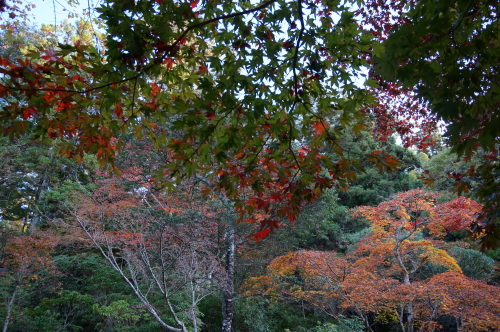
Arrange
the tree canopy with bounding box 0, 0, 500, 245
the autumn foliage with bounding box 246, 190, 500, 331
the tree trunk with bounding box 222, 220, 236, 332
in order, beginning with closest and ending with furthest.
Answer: the tree canopy with bounding box 0, 0, 500, 245, the autumn foliage with bounding box 246, 190, 500, 331, the tree trunk with bounding box 222, 220, 236, 332

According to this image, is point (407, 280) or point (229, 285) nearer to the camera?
point (407, 280)

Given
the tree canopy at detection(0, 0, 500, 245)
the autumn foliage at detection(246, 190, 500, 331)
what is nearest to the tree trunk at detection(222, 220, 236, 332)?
the autumn foliage at detection(246, 190, 500, 331)

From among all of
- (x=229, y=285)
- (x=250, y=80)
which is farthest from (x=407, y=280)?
(x=250, y=80)

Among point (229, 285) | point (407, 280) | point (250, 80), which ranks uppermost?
point (250, 80)

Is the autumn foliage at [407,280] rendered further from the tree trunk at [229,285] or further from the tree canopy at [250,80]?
the tree canopy at [250,80]

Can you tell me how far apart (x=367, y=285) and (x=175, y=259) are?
334cm

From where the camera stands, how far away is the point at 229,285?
6.38m

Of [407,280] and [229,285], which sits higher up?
[407,280]

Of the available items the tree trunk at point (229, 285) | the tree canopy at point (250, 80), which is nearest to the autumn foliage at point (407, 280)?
the tree trunk at point (229, 285)

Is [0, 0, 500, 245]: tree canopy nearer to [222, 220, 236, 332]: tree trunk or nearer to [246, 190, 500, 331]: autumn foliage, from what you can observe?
[246, 190, 500, 331]: autumn foliage

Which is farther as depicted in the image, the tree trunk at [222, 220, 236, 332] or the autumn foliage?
the tree trunk at [222, 220, 236, 332]

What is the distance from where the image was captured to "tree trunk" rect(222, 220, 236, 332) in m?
6.38

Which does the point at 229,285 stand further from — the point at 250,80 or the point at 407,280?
the point at 250,80

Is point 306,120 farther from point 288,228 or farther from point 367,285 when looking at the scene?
point 288,228
